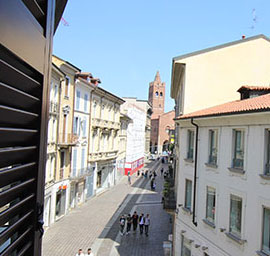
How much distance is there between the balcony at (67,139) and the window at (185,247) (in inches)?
486

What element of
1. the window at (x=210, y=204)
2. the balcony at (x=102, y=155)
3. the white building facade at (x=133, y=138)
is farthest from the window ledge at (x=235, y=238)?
the white building facade at (x=133, y=138)

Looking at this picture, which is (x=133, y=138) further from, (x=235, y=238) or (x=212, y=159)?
(x=235, y=238)

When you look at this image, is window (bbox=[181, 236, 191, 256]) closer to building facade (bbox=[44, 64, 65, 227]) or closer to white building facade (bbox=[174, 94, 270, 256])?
white building facade (bbox=[174, 94, 270, 256])

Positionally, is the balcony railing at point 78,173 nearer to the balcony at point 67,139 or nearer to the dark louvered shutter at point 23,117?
the balcony at point 67,139

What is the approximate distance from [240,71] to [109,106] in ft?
70.6

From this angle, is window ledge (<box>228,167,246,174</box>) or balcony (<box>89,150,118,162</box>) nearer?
window ledge (<box>228,167,246,174</box>)

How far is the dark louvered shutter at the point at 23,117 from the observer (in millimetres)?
1187

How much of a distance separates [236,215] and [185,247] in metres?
4.58

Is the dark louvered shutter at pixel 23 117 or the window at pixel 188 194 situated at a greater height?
the dark louvered shutter at pixel 23 117

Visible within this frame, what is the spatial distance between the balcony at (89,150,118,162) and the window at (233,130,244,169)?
21.9 metres

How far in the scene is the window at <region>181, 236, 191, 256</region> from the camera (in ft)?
45.8

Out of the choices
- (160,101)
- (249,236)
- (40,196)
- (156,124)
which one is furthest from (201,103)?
(160,101)

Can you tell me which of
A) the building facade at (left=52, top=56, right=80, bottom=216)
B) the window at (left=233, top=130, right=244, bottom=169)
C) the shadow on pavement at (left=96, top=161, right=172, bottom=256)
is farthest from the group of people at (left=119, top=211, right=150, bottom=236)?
the window at (left=233, top=130, right=244, bottom=169)

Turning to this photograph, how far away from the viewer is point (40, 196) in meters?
1.75
